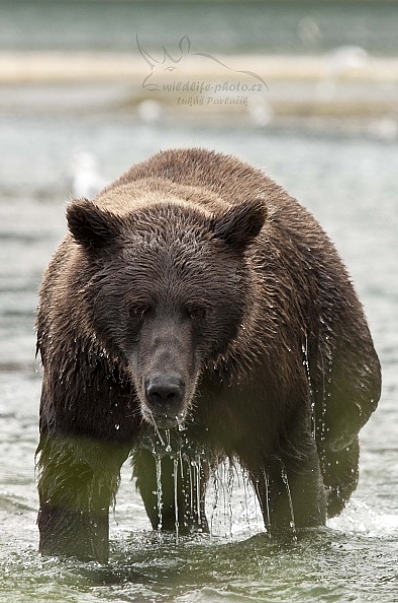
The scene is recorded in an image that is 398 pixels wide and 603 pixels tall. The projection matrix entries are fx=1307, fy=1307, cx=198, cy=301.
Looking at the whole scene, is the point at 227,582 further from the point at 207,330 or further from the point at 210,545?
the point at 207,330

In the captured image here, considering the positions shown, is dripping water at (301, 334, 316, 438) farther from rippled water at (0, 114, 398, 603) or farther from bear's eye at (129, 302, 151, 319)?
bear's eye at (129, 302, 151, 319)

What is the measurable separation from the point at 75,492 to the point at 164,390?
1129 mm

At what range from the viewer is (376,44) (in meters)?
54.5

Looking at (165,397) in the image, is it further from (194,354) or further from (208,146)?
(208,146)

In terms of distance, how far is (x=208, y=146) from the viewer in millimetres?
25109

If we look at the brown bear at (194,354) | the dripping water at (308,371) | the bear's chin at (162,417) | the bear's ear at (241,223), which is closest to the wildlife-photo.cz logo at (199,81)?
the brown bear at (194,354)

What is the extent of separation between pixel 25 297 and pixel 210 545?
5916 millimetres

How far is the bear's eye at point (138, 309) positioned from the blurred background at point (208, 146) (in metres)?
1.32

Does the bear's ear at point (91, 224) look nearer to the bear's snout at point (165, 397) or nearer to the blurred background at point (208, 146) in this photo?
the bear's snout at point (165, 397)

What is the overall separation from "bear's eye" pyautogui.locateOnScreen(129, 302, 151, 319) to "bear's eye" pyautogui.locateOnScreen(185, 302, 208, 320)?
145mm

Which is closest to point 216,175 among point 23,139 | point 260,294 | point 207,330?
point 260,294

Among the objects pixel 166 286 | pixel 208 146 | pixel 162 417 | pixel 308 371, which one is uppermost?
pixel 208 146

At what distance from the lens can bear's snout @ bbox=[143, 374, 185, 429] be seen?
4.52m

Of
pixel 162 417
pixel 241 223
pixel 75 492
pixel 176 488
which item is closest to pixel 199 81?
pixel 176 488
